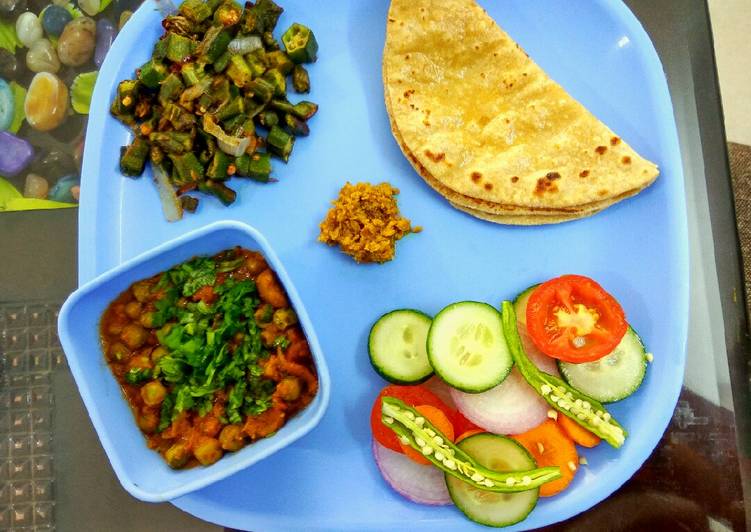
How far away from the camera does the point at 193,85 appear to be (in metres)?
2.29

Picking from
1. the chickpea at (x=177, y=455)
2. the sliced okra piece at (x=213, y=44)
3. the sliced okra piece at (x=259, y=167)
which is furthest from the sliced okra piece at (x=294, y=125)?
the chickpea at (x=177, y=455)

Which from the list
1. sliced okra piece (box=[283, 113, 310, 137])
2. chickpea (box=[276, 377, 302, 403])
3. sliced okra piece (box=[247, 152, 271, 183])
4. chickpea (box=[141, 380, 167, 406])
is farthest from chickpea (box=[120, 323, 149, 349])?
sliced okra piece (box=[283, 113, 310, 137])

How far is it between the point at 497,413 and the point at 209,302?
1081 mm

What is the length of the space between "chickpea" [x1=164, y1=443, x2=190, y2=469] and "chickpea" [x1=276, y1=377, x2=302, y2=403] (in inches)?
14.4

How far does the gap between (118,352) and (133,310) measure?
151 millimetres

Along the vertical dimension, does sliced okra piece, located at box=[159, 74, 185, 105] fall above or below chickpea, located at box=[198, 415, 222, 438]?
above

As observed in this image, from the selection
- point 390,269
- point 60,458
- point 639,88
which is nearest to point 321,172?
point 390,269

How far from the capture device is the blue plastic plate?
87.7 inches

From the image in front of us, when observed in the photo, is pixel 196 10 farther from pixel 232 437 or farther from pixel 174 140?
pixel 232 437

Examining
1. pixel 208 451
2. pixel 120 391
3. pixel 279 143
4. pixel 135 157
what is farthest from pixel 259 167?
pixel 208 451

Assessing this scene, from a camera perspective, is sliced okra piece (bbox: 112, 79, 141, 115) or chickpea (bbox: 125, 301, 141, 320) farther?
sliced okra piece (bbox: 112, 79, 141, 115)

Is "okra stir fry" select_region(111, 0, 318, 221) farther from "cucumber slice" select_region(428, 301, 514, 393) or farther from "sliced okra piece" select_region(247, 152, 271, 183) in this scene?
"cucumber slice" select_region(428, 301, 514, 393)

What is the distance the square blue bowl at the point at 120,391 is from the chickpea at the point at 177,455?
1.3 inches

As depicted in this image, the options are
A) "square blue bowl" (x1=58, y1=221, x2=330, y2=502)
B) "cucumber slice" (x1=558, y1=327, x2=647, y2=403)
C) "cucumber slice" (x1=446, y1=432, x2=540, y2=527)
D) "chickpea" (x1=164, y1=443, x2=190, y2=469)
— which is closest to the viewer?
"square blue bowl" (x1=58, y1=221, x2=330, y2=502)
